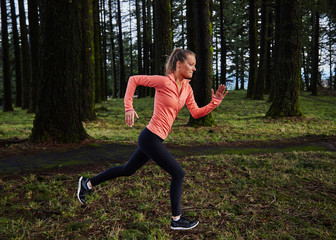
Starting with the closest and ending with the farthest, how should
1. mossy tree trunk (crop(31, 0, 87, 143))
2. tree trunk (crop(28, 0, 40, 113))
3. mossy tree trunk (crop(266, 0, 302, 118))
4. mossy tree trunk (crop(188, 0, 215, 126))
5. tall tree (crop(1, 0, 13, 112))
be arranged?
mossy tree trunk (crop(31, 0, 87, 143))
mossy tree trunk (crop(188, 0, 215, 126))
mossy tree trunk (crop(266, 0, 302, 118))
tree trunk (crop(28, 0, 40, 113))
tall tree (crop(1, 0, 13, 112))

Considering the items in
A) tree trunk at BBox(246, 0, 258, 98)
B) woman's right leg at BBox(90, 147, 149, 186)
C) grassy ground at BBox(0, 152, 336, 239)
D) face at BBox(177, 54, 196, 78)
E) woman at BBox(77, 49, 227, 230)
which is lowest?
grassy ground at BBox(0, 152, 336, 239)

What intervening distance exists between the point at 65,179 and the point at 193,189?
7.83ft

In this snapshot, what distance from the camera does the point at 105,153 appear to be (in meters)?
7.12

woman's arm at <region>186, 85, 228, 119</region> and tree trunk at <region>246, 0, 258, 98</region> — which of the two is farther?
tree trunk at <region>246, 0, 258, 98</region>

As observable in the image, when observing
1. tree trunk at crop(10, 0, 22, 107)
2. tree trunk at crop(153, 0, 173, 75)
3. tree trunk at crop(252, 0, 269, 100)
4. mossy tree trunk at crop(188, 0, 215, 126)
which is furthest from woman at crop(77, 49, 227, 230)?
tree trunk at crop(10, 0, 22, 107)

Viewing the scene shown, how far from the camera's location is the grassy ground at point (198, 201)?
3.26 m

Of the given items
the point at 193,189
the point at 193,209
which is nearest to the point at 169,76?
the point at 193,209

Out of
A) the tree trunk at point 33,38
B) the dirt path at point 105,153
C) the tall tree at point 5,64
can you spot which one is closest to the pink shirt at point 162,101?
the dirt path at point 105,153

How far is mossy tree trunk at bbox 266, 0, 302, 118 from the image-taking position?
41.2 feet

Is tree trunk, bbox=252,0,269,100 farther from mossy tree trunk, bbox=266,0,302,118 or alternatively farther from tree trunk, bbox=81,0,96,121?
tree trunk, bbox=81,0,96,121

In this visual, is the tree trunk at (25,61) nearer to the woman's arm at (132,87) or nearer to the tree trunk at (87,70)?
the tree trunk at (87,70)

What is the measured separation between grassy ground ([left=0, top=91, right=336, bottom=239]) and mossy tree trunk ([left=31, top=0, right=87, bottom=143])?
2.24 meters

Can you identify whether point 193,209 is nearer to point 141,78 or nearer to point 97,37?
point 141,78

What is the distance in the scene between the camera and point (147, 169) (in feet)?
18.7
